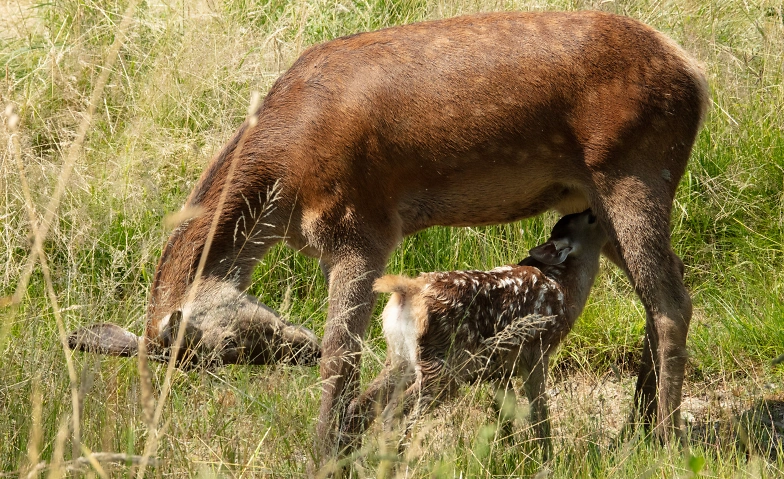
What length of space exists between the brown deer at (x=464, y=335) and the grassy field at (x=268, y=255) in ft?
0.46

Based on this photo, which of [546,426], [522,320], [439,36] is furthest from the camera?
[439,36]

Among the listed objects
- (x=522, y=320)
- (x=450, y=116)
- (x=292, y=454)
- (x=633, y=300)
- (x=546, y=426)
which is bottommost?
(x=633, y=300)

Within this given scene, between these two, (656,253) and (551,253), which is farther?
(551,253)

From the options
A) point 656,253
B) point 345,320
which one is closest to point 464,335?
point 345,320

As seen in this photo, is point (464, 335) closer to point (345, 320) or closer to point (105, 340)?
point (345, 320)

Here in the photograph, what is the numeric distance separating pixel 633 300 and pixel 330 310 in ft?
7.45

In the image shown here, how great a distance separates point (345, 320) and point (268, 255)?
1658mm

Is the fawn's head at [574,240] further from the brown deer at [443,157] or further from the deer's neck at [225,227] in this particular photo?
the deer's neck at [225,227]

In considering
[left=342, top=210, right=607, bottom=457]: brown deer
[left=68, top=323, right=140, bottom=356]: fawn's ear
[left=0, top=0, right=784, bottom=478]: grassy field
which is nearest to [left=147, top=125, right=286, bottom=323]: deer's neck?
[left=68, top=323, right=140, bottom=356]: fawn's ear

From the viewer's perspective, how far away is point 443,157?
513 centimetres

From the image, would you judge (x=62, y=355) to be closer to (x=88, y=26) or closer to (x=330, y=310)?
(x=330, y=310)

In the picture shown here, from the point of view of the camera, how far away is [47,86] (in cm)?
748

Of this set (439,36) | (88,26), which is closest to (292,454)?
(439,36)

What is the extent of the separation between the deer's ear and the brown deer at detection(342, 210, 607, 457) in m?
A: 0.13
